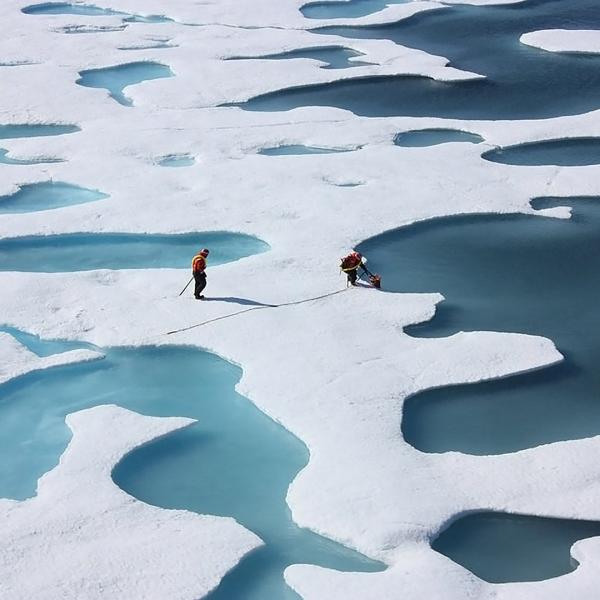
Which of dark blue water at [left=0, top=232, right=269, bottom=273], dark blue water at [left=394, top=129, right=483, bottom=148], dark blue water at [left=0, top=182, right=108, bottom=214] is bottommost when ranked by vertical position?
dark blue water at [left=0, top=232, right=269, bottom=273]

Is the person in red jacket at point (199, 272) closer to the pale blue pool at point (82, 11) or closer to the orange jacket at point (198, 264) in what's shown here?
the orange jacket at point (198, 264)

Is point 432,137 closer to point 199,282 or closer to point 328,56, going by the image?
point 328,56

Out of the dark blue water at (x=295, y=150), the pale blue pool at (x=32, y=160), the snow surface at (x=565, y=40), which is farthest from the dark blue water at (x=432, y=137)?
the snow surface at (x=565, y=40)

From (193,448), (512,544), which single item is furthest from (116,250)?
(512,544)

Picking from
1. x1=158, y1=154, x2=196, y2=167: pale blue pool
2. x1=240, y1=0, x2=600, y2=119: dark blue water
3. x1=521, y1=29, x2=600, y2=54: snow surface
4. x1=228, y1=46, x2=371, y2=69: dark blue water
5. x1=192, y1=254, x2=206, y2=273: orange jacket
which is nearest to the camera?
x1=192, y1=254, x2=206, y2=273: orange jacket

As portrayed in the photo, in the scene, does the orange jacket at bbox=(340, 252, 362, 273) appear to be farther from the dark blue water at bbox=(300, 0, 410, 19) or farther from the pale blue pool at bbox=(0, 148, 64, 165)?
the dark blue water at bbox=(300, 0, 410, 19)

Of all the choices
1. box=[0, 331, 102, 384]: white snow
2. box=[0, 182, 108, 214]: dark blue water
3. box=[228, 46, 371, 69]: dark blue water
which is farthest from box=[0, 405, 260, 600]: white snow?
box=[228, 46, 371, 69]: dark blue water

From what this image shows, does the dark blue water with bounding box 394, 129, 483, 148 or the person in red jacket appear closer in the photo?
the person in red jacket
